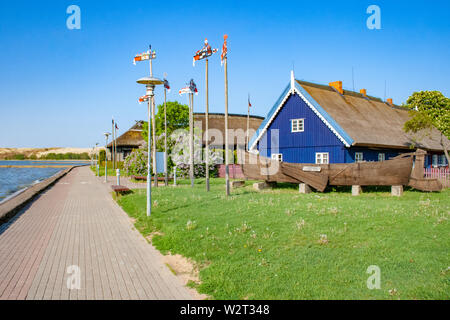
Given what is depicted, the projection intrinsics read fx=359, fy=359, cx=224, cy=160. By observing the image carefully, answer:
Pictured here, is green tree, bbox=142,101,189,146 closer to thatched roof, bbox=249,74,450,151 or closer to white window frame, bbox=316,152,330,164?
thatched roof, bbox=249,74,450,151

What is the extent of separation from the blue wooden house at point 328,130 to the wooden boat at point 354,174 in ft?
14.8

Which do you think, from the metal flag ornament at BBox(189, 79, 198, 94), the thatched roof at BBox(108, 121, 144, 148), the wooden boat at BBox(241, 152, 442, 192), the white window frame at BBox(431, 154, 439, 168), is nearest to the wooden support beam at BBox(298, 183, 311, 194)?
the wooden boat at BBox(241, 152, 442, 192)

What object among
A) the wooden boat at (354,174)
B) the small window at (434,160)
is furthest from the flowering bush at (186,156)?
the small window at (434,160)

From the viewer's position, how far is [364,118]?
87.4ft

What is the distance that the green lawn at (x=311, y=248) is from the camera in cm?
609

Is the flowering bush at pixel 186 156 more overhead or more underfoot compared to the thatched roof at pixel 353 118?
more underfoot

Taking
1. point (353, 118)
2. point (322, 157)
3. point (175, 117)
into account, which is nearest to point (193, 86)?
point (322, 157)

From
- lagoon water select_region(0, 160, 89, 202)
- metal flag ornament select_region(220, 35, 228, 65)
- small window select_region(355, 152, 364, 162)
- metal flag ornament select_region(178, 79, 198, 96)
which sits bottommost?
lagoon water select_region(0, 160, 89, 202)

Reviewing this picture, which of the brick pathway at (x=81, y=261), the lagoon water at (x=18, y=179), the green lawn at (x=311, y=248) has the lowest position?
the lagoon water at (x=18, y=179)

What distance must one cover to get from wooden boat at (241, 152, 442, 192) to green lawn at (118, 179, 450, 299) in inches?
177

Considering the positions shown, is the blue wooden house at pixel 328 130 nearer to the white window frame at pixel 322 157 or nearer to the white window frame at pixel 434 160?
the white window frame at pixel 322 157

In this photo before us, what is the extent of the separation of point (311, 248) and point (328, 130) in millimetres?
17226

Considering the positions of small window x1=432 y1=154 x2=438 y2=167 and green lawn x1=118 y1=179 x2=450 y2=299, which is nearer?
green lawn x1=118 y1=179 x2=450 y2=299

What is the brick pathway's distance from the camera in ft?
21.2
